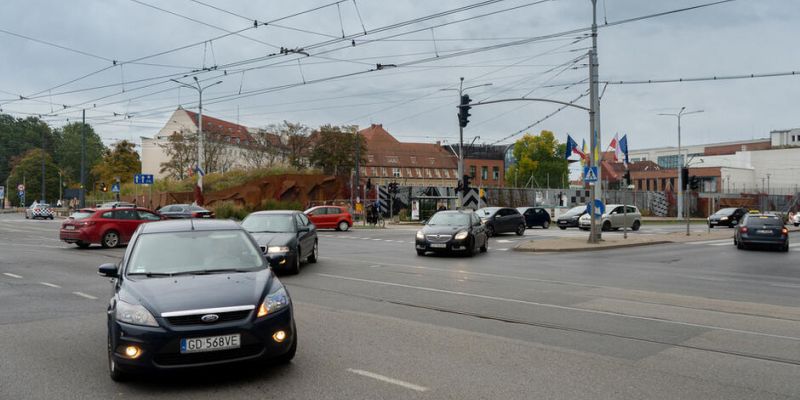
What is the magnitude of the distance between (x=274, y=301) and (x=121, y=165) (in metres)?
87.6

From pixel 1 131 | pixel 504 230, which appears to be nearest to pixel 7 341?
pixel 504 230

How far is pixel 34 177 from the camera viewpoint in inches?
4018

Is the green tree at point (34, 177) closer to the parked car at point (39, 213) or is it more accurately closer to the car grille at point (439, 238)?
the parked car at point (39, 213)

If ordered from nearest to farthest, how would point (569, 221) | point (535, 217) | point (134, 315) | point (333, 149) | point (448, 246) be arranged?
1. point (134, 315)
2. point (448, 246)
3. point (569, 221)
4. point (535, 217)
5. point (333, 149)

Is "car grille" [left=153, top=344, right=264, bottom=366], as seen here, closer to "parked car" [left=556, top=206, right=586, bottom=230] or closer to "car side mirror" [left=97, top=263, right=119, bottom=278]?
"car side mirror" [left=97, top=263, right=119, bottom=278]

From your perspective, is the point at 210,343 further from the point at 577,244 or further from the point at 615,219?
the point at 615,219

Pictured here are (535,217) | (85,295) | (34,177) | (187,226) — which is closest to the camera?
(187,226)

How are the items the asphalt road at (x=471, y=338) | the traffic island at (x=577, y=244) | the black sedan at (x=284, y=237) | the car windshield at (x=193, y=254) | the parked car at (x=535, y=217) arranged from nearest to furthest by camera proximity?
1. the asphalt road at (x=471, y=338)
2. the car windshield at (x=193, y=254)
3. the black sedan at (x=284, y=237)
4. the traffic island at (x=577, y=244)
5. the parked car at (x=535, y=217)

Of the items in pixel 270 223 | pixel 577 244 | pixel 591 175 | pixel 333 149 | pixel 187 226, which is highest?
pixel 333 149

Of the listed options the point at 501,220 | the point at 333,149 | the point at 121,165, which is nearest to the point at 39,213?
the point at 121,165

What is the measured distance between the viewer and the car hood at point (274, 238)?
13623 mm

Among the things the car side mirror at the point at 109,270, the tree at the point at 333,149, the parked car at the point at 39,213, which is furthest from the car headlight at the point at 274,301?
the tree at the point at 333,149

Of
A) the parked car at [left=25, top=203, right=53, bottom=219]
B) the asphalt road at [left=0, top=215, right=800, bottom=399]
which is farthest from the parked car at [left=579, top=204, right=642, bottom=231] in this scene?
the parked car at [left=25, top=203, right=53, bottom=219]

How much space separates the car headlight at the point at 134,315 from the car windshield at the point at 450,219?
1513 centimetres
